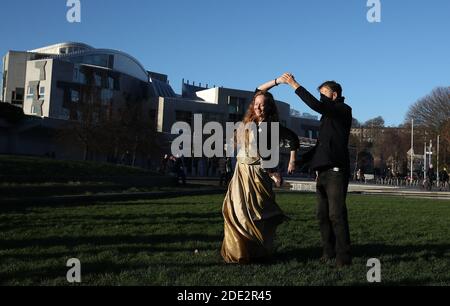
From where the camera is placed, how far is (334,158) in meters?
6.06

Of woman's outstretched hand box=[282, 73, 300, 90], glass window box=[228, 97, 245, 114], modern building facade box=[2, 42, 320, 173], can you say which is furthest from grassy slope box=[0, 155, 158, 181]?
glass window box=[228, 97, 245, 114]

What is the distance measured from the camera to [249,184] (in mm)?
6109

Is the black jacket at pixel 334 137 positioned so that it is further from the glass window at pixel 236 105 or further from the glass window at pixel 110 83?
the glass window at pixel 236 105

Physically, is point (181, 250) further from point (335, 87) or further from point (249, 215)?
point (335, 87)

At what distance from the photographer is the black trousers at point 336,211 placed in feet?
19.6

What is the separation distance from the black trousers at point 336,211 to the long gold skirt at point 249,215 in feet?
1.96

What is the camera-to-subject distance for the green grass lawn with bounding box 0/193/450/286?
16.9ft

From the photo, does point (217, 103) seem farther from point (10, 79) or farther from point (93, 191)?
point (93, 191)

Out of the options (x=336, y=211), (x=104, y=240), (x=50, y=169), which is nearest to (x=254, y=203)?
(x=336, y=211)

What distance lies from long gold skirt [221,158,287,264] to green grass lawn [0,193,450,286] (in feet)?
0.63

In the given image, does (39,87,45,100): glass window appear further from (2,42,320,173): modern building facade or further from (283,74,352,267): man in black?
(283,74,352,267): man in black

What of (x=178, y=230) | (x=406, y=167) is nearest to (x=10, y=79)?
(x=406, y=167)

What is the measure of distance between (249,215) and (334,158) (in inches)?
47.3

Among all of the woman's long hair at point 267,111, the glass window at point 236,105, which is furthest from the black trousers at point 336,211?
the glass window at point 236,105
